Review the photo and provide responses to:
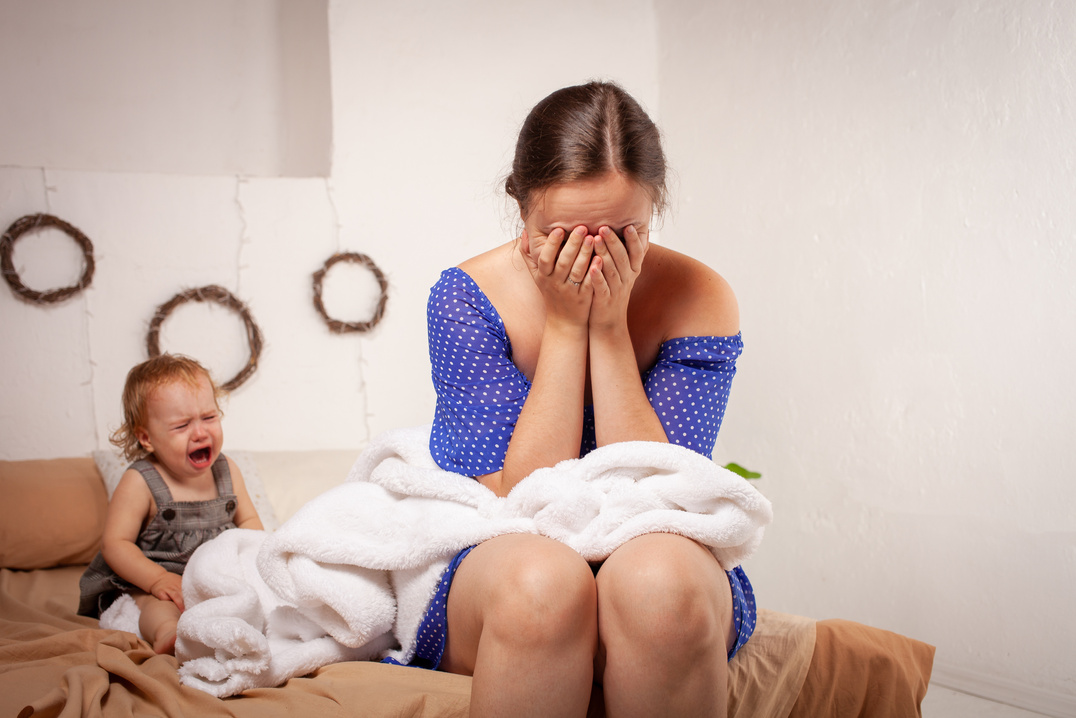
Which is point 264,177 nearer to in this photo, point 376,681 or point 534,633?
point 376,681

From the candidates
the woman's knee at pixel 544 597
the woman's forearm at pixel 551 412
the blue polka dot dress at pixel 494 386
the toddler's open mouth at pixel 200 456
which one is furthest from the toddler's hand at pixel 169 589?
the woman's knee at pixel 544 597

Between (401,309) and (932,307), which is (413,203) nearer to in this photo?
(401,309)

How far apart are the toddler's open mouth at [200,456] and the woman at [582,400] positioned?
25.5 inches

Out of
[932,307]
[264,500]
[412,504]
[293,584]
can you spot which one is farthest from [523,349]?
[932,307]

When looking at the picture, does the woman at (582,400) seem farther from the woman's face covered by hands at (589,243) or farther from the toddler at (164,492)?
the toddler at (164,492)

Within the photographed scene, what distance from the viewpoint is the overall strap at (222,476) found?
1.58 meters

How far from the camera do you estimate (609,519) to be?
849 millimetres

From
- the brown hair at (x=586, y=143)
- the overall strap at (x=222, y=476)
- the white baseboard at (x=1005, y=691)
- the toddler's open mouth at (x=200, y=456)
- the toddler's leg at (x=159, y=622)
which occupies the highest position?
the brown hair at (x=586, y=143)

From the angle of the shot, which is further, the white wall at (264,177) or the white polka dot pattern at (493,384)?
the white wall at (264,177)

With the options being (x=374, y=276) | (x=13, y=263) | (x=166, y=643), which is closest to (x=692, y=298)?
(x=166, y=643)

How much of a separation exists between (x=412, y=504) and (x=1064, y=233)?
130 cm

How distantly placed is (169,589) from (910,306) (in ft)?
5.20

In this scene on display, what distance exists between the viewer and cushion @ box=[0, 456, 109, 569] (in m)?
1.52

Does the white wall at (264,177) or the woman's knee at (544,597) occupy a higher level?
the white wall at (264,177)
